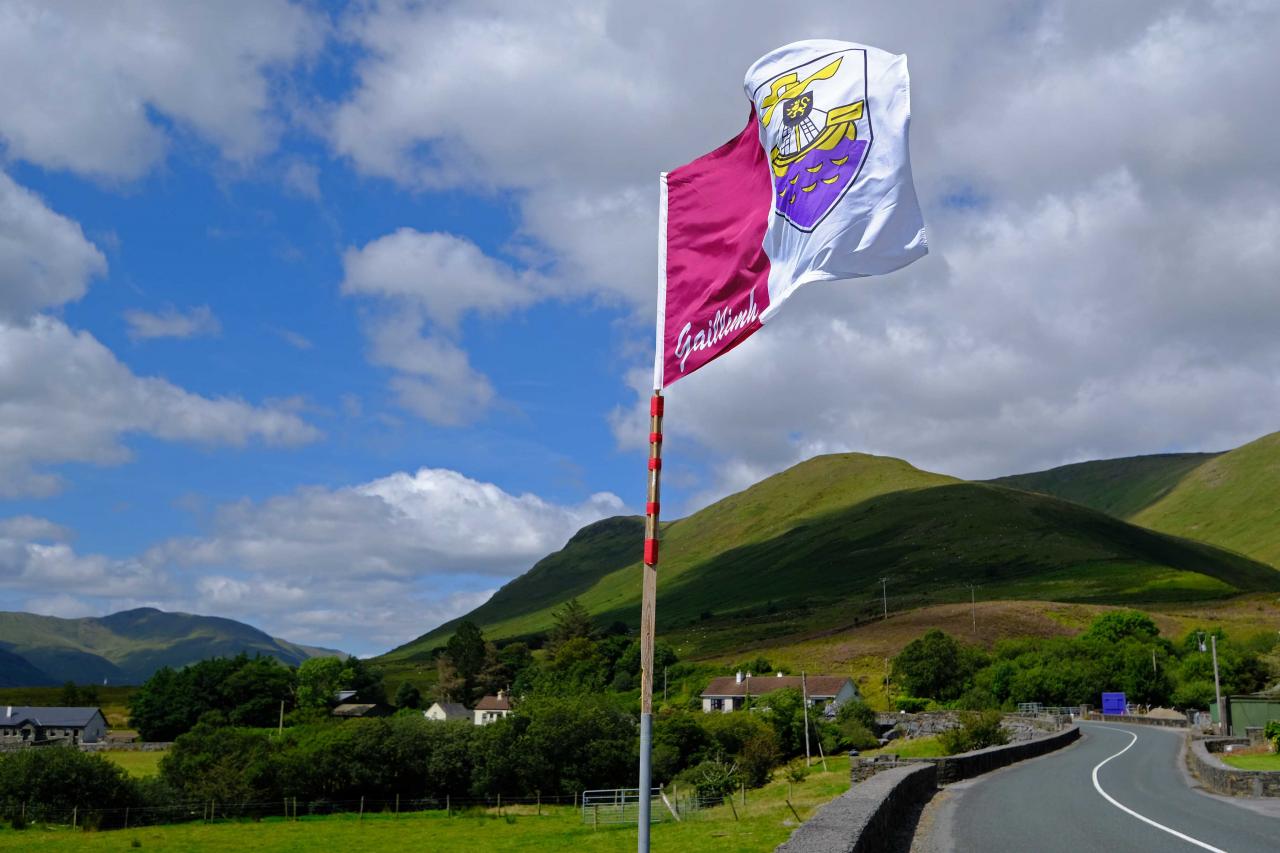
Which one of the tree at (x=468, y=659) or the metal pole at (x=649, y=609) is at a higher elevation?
the tree at (x=468, y=659)

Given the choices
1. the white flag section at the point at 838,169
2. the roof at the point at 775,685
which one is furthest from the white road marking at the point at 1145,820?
the roof at the point at 775,685

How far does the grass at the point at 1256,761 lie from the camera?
120 ft

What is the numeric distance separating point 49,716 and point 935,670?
110 metres

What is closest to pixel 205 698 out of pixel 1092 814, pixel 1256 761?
pixel 1256 761

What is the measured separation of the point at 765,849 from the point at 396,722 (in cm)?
6889

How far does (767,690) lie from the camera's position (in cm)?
11831

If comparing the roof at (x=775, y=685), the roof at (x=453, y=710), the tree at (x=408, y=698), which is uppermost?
the roof at (x=775, y=685)

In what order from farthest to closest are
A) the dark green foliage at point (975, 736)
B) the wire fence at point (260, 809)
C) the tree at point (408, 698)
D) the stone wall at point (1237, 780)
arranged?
1. the tree at point (408, 698)
2. the wire fence at point (260, 809)
3. the dark green foliage at point (975, 736)
4. the stone wall at point (1237, 780)

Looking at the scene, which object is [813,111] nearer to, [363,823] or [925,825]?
[925,825]

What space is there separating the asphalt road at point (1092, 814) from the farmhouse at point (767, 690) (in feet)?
246

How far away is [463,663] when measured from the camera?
169375 millimetres

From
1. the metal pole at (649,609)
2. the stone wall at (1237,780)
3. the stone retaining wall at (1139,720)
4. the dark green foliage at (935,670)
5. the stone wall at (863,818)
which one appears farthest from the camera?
the dark green foliage at (935,670)

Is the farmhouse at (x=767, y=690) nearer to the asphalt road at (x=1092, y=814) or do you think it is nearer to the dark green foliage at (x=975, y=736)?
the dark green foliage at (x=975, y=736)

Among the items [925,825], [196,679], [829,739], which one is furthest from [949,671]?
[925,825]
